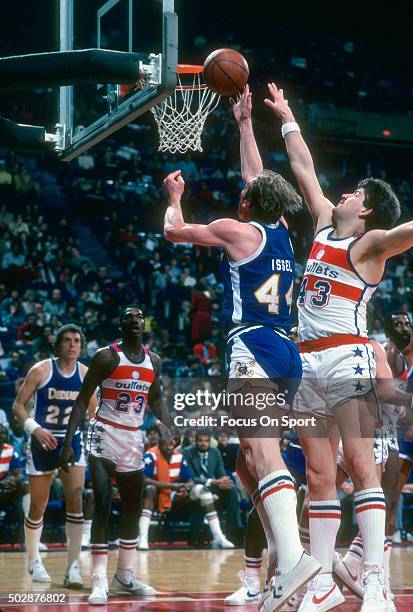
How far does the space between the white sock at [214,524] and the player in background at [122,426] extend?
16.5ft

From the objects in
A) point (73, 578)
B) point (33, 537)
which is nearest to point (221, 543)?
point (33, 537)

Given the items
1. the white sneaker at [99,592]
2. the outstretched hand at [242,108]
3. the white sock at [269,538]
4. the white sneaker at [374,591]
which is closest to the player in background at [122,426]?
the white sneaker at [99,592]

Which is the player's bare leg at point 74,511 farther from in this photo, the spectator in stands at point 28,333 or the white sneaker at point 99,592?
the spectator in stands at point 28,333

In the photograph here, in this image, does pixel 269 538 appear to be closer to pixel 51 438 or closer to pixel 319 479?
pixel 319 479

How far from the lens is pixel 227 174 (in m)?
23.5

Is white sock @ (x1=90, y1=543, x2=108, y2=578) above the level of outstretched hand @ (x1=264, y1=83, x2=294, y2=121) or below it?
below

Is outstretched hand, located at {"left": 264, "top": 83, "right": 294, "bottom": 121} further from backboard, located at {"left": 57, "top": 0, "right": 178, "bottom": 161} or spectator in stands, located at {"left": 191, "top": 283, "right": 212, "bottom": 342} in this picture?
spectator in stands, located at {"left": 191, "top": 283, "right": 212, "bottom": 342}

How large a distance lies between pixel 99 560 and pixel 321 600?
2.51m

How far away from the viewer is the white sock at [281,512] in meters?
4.84

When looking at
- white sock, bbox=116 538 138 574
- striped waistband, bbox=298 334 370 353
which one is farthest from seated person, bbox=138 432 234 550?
striped waistband, bbox=298 334 370 353

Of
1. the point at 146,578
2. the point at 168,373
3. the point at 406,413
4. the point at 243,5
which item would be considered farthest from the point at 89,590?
the point at 243,5

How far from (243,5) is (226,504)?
60.2 ft

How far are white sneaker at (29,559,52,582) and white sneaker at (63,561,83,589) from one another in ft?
1.18

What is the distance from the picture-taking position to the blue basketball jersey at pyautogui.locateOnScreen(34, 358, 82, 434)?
8.41 m
